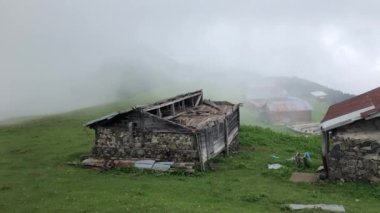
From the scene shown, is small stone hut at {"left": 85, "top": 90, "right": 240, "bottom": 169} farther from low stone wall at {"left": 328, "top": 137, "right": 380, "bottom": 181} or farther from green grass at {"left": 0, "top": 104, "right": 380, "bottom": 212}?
low stone wall at {"left": 328, "top": 137, "right": 380, "bottom": 181}

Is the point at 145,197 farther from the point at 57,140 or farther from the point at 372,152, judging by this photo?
the point at 57,140

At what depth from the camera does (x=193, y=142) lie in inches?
1075

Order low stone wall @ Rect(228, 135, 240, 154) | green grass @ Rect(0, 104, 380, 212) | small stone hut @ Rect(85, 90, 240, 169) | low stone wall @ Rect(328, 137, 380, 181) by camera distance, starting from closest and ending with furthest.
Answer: green grass @ Rect(0, 104, 380, 212) < low stone wall @ Rect(328, 137, 380, 181) < small stone hut @ Rect(85, 90, 240, 169) < low stone wall @ Rect(228, 135, 240, 154)

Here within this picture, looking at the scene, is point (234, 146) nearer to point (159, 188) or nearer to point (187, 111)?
point (187, 111)

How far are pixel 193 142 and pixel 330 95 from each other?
93009 mm

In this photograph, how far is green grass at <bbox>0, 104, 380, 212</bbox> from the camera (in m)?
18.6

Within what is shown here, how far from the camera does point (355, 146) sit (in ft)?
73.7

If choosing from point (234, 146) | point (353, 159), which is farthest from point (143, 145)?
point (353, 159)

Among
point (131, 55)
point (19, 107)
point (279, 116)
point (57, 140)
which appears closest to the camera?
point (57, 140)

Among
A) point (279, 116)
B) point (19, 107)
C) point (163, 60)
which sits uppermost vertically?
point (163, 60)

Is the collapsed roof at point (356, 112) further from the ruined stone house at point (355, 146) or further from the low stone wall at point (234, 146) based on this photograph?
the low stone wall at point (234, 146)

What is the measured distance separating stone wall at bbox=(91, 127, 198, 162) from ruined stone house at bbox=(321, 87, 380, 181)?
8053 millimetres

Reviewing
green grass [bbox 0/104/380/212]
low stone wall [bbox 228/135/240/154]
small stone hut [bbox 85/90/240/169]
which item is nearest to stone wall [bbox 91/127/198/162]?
small stone hut [bbox 85/90/240/169]

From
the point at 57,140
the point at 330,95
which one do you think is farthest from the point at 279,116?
the point at 57,140
